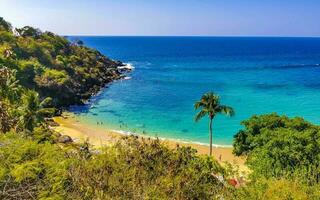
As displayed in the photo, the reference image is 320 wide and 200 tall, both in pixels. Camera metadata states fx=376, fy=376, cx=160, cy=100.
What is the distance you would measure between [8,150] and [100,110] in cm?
5547

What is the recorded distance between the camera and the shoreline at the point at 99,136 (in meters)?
51.0

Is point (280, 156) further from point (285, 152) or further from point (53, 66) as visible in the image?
point (53, 66)

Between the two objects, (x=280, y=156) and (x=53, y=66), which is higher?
(x=53, y=66)

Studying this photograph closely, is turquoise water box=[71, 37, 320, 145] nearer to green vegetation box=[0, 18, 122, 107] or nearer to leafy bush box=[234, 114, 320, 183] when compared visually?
green vegetation box=[0, 18, 122, 107]

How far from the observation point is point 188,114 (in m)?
73.5

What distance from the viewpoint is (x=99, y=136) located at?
5881cm

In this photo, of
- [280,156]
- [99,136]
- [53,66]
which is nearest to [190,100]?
[99,136]

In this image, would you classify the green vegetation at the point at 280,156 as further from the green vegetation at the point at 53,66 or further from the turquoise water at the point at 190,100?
Result: the green vegetation at the point at 53,66

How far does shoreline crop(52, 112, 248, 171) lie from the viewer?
50969 millimetres

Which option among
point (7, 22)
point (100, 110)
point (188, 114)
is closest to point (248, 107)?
point (188, 114)

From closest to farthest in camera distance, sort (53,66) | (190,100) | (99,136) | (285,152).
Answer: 1. (285,152)
2. (99,136)
3. (190,100)
4. (53,66)

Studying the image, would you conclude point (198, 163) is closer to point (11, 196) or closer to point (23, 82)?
point (11, 196)

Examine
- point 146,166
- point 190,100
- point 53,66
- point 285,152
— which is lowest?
point 146,166

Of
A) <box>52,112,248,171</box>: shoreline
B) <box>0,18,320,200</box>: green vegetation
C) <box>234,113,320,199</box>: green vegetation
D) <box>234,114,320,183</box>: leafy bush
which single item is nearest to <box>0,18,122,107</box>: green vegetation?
<box>52,112,248,171</box>: shoreline
